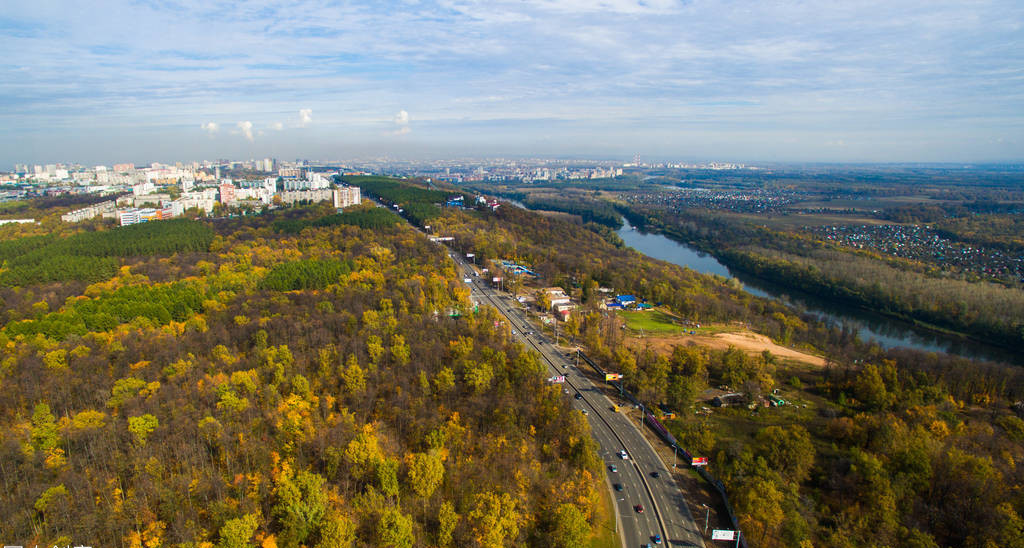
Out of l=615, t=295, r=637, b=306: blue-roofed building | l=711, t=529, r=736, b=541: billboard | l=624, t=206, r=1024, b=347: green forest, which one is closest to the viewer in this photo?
l=711, t=529, r=736, b=541: billboard

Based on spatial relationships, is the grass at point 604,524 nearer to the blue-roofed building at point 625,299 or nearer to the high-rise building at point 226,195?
the blue-roofed building at point 625,299

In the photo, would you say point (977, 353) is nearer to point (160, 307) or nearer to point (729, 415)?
point (729, 415)

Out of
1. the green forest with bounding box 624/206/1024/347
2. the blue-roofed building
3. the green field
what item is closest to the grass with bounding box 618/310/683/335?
the blue-roofed building

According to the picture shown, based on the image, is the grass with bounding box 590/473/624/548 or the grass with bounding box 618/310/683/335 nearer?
the grass with bounding box 590/473/624/548

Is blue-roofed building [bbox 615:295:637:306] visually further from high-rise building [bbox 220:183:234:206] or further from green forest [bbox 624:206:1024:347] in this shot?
high-rise building [bbox 220:183:234:206]

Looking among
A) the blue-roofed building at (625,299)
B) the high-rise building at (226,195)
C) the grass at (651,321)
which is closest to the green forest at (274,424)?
the grass at (651,321)

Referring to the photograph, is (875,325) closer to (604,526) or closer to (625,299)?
(625,299)

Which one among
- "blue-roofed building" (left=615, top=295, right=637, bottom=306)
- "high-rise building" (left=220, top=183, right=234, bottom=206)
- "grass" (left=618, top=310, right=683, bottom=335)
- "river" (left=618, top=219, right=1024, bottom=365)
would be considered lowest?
"river" (left=618, top=219, right=1024, bottom=365)
